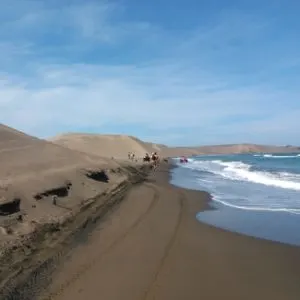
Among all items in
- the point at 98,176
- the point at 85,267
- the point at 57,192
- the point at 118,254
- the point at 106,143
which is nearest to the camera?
the point at 85,267

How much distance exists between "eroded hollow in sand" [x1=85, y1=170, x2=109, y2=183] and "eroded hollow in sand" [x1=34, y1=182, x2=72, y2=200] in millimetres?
5337

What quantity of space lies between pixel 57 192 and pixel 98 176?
8266mm

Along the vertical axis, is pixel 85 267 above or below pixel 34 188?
below

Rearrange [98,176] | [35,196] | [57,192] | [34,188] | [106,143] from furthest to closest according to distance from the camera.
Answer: [106,143], [98,176], [57,192], [34,188], [35,196]

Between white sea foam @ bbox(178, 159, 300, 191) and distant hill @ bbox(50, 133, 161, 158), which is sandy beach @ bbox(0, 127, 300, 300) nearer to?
white sea foam @ bbox(178, 159, 300, 191)

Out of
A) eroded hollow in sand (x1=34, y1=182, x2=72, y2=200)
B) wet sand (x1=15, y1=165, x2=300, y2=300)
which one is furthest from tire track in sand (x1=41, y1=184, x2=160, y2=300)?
eroded hollow in sand (x1=34, y1=182, x2=72, y2=200)

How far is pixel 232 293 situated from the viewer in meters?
6.82

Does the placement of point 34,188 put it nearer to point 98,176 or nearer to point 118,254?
point 118,254

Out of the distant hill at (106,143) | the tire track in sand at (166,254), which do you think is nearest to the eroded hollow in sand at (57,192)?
the tire track in sand at (166,254)

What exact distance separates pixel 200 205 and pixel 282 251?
8.17 metres

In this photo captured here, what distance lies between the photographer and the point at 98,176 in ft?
73.6

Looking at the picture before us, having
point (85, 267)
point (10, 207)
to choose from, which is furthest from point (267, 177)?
point (85, 267)

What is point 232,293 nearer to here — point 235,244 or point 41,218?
point 235,244

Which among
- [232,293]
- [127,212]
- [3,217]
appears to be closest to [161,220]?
[127,212]
